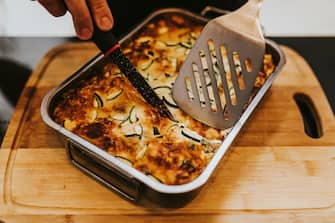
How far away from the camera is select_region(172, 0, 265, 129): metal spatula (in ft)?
4.00

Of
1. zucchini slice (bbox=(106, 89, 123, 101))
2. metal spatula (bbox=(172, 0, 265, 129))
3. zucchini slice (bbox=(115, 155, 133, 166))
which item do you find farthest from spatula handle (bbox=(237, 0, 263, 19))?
zucchini slice (bbox=(115, 155, 133, 166))

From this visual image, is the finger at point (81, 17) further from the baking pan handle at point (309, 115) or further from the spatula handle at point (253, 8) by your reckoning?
the baking pan handle at point (309, 115)

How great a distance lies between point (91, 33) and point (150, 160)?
13.9 inches

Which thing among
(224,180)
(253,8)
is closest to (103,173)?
(224,180)

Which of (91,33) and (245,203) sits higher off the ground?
(91,33)

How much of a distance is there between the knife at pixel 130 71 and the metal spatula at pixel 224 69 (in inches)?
2.5

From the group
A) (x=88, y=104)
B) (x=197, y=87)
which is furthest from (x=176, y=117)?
(x=88, y=104)

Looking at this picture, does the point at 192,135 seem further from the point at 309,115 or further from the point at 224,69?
the point at 309,115

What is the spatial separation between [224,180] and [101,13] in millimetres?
562

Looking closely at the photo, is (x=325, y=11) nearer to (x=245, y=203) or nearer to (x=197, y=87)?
(x=197, y=87)

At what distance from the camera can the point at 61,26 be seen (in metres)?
1.87

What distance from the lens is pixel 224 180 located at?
125 cm

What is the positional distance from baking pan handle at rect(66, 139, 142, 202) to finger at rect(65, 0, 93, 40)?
11.1 inches

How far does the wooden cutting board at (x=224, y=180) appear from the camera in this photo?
3.84 ft
